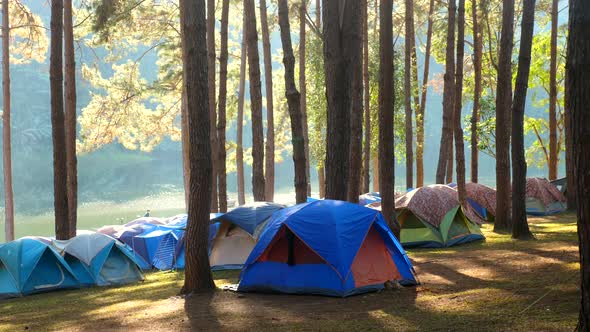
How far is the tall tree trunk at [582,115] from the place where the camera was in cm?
430

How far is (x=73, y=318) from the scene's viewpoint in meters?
8.51

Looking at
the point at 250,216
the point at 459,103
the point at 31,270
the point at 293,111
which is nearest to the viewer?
the point at 31,270

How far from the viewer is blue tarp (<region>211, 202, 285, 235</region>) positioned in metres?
12.7

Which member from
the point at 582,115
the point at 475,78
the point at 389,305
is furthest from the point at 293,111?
the point at 475,78

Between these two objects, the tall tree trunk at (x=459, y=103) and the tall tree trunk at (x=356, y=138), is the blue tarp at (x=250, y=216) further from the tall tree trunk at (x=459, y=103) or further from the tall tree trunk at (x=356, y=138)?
the tall tree trunk at (x=459, y=103)

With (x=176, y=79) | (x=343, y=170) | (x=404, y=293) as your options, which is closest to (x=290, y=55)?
(x=343, y=170)

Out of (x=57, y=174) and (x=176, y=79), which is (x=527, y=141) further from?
(x=57, y=174)

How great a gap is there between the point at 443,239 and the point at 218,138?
6814 millimetres

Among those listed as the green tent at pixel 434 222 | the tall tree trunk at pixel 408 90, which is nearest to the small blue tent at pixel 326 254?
the green tent at pixel 434 222

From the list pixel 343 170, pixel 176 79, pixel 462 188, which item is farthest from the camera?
pixel 176 79

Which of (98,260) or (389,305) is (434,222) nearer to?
(389,305)

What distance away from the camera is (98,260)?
41.5 feet

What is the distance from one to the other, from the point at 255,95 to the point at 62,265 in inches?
236

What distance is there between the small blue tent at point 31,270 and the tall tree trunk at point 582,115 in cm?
983
